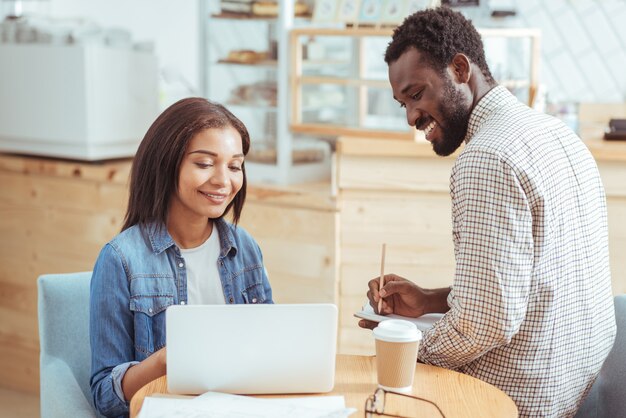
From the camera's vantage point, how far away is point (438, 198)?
9.65 ft

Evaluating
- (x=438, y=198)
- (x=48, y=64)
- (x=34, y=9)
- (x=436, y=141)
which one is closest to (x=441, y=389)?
(x=436, y=141)

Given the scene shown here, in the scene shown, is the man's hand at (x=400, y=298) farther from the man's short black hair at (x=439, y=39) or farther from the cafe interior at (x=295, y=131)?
the cafe interior at (x=295, y=131)

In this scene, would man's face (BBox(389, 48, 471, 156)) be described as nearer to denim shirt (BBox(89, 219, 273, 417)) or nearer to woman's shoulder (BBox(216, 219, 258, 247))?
woman's shoulder (BBox(216, 219, 258, 247))

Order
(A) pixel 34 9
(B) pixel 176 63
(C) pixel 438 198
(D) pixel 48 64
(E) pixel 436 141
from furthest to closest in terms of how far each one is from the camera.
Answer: (B) pixel 176 63
(A) pixel 34 9
(D) pixel 48 64
(C) pixel 438 198
(E) pixel 436 141

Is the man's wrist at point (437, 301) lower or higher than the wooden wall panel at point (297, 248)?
higher

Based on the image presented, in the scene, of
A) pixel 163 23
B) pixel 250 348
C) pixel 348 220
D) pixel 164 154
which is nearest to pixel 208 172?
pixel 164 154

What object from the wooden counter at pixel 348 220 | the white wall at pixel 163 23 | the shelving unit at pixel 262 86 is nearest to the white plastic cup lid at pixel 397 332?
the wooden counter at pixel 348 220

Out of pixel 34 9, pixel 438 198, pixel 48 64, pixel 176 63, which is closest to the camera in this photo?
pixel 438 198

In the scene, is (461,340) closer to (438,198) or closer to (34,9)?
(438,198)

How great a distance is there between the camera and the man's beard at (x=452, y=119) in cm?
178

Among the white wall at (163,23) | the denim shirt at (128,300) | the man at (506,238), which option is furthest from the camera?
the white wall at (163,23)

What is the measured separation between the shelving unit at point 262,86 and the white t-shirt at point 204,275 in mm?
1480

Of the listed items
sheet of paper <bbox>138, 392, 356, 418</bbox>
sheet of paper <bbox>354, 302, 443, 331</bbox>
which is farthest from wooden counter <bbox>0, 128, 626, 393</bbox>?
sheet of paper <bbox>138, 392, 356, 418</bbox>

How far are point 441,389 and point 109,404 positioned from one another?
25.5 inches
